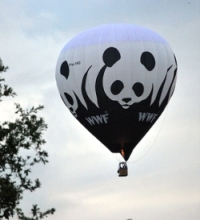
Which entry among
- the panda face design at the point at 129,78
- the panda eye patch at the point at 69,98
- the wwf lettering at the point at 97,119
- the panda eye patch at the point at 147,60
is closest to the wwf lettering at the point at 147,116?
the panda face design at the point at 129,78

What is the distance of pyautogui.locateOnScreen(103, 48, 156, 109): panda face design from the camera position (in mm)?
39938

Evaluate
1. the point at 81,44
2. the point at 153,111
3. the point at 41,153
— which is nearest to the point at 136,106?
the point at 153,111

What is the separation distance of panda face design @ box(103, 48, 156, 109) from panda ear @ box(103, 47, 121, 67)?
17cm

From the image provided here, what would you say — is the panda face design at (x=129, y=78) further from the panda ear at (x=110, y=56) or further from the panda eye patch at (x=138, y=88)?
the panda ear at (x=110, y=56)

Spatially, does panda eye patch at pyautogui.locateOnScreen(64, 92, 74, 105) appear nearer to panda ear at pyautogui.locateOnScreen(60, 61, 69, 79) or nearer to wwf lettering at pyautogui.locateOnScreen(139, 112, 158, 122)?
panda ear at pyautogui.locateOnScreen(60, 61, 69, 79)

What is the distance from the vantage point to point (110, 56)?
132 feet

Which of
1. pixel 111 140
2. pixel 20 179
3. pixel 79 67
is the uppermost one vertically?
pixel 79 67

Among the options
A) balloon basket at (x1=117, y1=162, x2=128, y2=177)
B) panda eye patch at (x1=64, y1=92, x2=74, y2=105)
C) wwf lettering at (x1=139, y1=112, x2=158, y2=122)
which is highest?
panda eye patch at (x1=64, y1=92, x2=74, y2=105)

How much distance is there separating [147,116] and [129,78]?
6.86 ft

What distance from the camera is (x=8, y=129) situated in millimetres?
18656

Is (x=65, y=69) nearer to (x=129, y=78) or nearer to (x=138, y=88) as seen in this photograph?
(x=129, y=78)

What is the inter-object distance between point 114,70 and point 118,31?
5.84 feet

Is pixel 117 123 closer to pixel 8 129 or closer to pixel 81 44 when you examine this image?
pixel 81 44

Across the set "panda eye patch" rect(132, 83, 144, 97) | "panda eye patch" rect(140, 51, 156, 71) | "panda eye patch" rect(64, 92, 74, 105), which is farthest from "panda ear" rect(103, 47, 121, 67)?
"panda eye patch" rect(64, 92, 74, 105)
